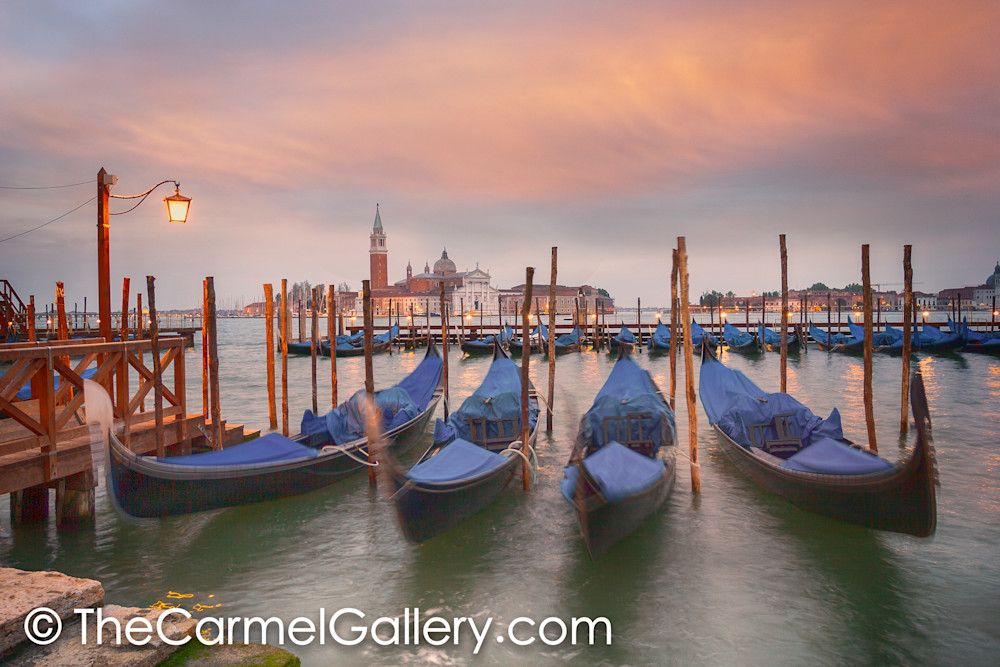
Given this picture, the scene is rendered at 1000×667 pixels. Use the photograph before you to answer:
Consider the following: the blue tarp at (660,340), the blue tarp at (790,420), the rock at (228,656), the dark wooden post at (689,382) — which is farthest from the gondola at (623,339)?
the rock at (228,656)

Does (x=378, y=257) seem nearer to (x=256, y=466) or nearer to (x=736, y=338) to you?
(x=736, y=338)

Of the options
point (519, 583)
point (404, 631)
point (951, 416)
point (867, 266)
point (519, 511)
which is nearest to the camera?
point (404, 631)

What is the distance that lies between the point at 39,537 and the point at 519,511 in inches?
130

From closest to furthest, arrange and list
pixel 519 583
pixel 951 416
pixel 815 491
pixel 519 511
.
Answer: pixel 519 583 < pixel 815 491 < pixel 519 511 < pixel 951 416

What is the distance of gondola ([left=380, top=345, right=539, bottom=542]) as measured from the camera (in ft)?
11.6

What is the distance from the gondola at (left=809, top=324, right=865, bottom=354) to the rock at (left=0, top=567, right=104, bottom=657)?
20.3 metres

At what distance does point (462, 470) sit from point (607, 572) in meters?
1.11

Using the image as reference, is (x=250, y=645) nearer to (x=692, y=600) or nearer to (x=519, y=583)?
(x=519, y=583)

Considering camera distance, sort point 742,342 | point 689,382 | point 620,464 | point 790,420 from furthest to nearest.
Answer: point 742,342
point 790,420
point 689,382
point 620,464

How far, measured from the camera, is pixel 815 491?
3822 millimetres

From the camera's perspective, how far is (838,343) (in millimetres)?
20547

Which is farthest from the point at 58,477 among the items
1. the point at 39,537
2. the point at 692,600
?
the point at 692,600

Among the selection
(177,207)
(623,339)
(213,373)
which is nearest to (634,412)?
(213,373)

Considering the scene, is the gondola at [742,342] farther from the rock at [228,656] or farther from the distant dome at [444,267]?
the distant dome at [444,267]
